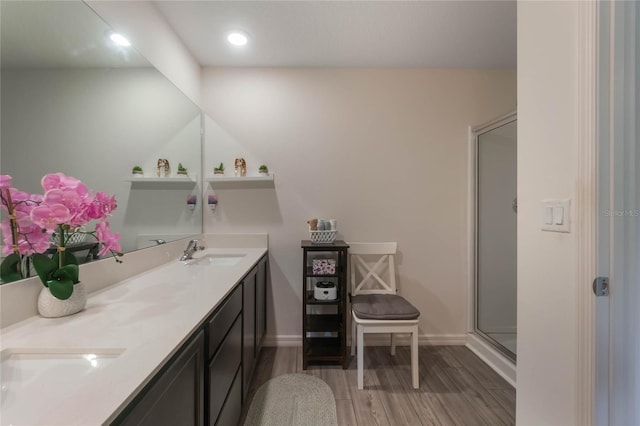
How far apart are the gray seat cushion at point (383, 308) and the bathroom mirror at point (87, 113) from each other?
1.44 metres

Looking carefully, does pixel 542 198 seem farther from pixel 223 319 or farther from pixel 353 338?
pixel 353 338

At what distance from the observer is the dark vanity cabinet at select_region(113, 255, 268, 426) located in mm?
589

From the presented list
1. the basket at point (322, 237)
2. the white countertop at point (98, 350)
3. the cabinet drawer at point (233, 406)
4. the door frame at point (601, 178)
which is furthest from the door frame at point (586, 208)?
the basket at point (322, 237)

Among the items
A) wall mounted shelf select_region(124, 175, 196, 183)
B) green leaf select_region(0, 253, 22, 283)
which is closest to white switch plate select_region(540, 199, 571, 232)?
green leaf select_region(0, 253, 22, 283)

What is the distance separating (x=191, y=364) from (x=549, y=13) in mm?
1621

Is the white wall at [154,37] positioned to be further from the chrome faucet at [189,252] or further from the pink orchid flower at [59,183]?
the chrome faucet at [189,252]

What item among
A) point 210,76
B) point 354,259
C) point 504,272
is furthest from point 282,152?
point 504,272

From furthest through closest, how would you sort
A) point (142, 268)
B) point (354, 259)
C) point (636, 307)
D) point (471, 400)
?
point (354, 259), point (471, 400), point (142, 268), point (636, 307)

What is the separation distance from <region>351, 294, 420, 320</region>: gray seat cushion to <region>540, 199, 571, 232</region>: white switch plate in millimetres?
1082

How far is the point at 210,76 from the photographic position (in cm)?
218

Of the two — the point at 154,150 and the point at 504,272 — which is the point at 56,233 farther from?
the point at 504,272

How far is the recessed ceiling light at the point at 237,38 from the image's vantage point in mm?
1776

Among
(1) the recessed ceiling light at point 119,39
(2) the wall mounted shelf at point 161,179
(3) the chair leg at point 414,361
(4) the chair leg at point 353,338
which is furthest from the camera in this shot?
(4) the chair leg at point 353,338

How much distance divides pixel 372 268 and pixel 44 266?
1.94 meters
